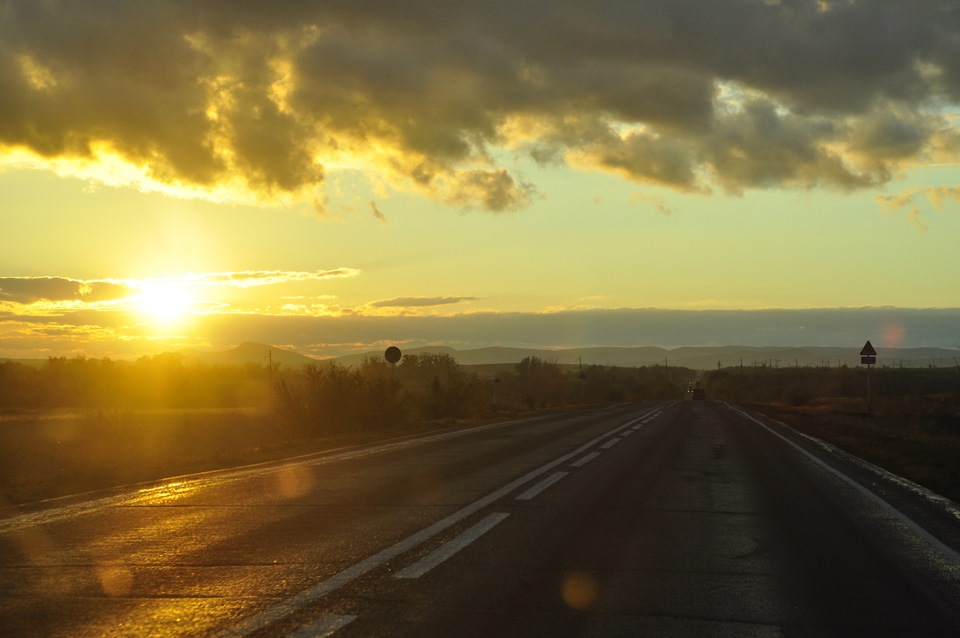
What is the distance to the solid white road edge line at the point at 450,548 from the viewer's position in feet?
20.2

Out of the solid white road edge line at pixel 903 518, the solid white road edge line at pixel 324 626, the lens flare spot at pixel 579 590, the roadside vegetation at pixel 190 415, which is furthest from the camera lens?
the roadside vegetation at pixel 190 415

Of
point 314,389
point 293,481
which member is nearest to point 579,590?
point 293,481

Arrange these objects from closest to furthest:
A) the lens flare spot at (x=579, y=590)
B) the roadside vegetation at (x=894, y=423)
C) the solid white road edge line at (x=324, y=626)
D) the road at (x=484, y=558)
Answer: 1. the solid white road edge line at (x=324, y=626)
2. the road at (x=484, y=558)
3. the lens flare spot at (x=579, y=590)
4. the roadside vegetation at (x=894, y=423)

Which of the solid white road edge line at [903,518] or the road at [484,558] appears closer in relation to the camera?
the road at [484,558]

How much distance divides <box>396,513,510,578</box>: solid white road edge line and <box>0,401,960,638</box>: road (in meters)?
0.03

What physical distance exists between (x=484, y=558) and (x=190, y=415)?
6599cm

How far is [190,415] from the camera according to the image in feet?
223

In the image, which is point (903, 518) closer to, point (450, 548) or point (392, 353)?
point (450, 548)

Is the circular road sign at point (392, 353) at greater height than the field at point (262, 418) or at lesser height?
greater

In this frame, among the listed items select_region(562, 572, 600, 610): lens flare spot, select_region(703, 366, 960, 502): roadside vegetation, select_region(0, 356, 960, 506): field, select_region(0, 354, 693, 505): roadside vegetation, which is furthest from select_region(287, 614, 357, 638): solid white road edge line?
select_region(703, 366, 960, 502): roadside vegetation

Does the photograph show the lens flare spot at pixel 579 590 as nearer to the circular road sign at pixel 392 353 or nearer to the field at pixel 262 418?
the field at pixel 262 418

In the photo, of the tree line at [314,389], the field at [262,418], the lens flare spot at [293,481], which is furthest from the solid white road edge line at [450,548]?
the tree line at [314,389]

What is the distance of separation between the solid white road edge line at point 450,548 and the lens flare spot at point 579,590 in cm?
106

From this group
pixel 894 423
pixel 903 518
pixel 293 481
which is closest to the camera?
pixel 903 518
